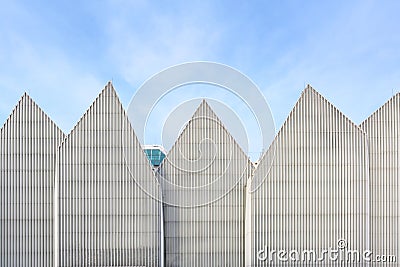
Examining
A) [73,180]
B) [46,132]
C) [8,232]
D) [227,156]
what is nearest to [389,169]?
[227,156]

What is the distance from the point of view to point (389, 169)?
58.5 feet

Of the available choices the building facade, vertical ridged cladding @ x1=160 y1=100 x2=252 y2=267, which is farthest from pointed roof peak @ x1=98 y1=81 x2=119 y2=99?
vertical ridged cladding @ x1=160 y1=100 x2=252 y2=267

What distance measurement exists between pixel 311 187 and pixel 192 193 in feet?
18.4

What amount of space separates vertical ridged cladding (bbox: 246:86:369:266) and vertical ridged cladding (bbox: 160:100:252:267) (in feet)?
3.56

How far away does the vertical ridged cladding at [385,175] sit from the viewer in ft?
57.9

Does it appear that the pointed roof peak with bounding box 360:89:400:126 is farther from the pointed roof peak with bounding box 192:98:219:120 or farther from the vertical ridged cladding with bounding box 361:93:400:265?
the pointed roof peak with bounding box 192:98:219:120

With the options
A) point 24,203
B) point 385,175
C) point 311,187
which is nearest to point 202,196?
point 311,187

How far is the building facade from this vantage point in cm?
1644

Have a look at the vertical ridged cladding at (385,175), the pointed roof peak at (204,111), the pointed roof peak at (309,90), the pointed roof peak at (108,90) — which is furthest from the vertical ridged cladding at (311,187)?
the pointed roof peak at (108,90)

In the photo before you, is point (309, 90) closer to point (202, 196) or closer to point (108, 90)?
point (202, 196)

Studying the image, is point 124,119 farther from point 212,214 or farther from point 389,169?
point 389,169

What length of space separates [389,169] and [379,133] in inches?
72.1

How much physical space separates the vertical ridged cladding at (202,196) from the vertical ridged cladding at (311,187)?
1.08 meters

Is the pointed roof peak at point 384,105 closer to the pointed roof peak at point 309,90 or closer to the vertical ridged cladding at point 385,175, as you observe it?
the vertical ridged cladding at point 385,175
